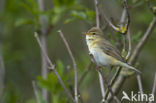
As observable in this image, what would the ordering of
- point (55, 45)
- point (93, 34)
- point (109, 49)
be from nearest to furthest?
point (109, 49) < point (93, 34) < point (55, 45)

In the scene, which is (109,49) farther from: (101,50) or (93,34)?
(93,34)

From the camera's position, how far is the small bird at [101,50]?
404cm

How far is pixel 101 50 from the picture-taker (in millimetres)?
4270

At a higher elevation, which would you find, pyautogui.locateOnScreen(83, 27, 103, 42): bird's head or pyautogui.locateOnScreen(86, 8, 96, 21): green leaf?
pyautogui.locateOnScreen(86, 8, 96, 21): green leaf

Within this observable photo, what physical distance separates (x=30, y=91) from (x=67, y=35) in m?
1.54

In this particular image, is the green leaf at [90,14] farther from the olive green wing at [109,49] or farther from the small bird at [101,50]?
the olive green wing at [109,49]

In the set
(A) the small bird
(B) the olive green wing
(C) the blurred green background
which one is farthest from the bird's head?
(C) the blurred green background

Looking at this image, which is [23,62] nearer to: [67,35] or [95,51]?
[67,35]

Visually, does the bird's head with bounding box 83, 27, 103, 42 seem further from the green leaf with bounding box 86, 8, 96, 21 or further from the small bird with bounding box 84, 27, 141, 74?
the green leaf with bounding box 86, 8, 96, 21

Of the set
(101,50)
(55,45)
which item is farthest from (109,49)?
(55,45)

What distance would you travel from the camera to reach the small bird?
4043 millimetres

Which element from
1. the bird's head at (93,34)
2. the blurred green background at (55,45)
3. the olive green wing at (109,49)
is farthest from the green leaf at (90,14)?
the blurred green background at (55,45)

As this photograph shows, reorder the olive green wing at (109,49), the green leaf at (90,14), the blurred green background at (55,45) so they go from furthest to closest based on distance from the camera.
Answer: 1. the blurred green background at (55,45)
2. the green leaf at (90,14)
3. the olive green wing at (109,49)

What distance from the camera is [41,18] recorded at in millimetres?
4910
